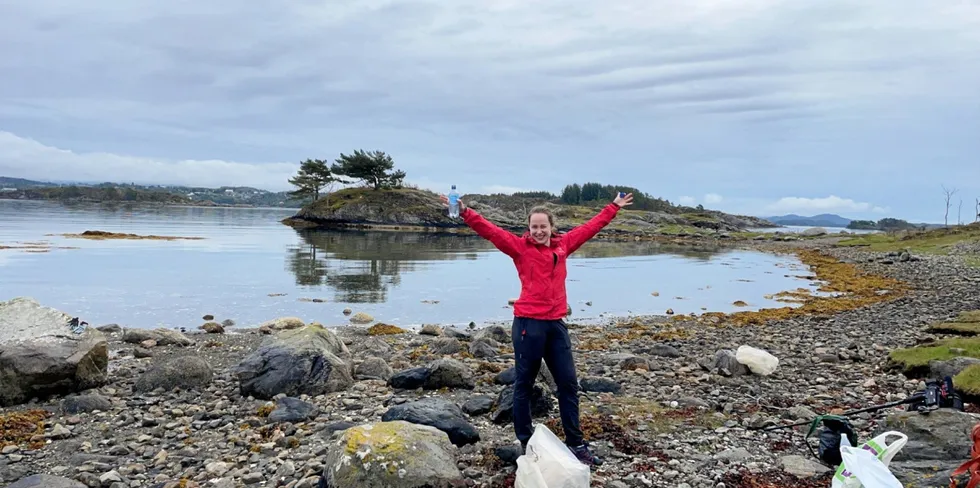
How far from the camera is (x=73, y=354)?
9906 mm

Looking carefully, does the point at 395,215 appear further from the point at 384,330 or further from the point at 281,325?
the point at 384,330

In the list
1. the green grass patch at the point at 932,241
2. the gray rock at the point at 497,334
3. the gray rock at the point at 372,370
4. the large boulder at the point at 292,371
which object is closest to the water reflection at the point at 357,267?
the gray rock at the point at 497,334

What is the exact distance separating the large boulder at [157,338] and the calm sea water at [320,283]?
3.16 m

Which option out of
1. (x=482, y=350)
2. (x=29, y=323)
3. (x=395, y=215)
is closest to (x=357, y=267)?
(x=482, y=350)

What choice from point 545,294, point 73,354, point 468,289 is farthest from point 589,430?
point 468,289

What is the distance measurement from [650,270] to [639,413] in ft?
119

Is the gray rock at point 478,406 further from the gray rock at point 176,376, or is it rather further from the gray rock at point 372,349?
the gray rock at point 372,349

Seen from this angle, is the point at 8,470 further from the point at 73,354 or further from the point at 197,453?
the point at 73,354

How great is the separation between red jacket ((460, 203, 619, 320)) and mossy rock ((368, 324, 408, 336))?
11.7m

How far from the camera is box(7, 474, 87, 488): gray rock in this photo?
19.7 feet

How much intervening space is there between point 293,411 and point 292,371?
138 cm

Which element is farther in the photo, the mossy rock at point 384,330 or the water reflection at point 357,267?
the water reflection at point 357,267

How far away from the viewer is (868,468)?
505 centimetres

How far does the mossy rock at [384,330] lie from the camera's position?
59.4ft
